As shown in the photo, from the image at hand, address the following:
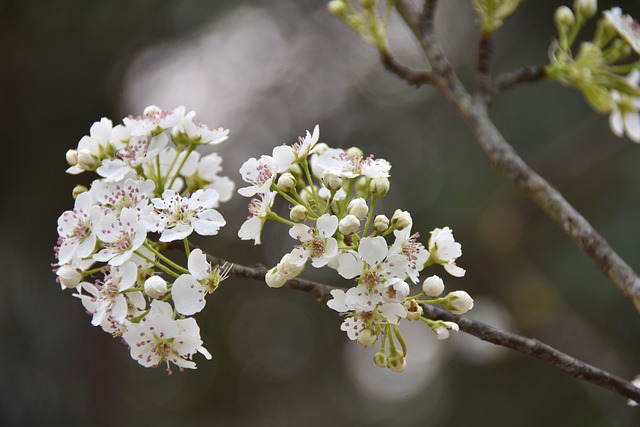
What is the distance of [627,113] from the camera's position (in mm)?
1937

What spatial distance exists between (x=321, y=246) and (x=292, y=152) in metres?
0.21

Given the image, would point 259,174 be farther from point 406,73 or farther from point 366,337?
point 406,73

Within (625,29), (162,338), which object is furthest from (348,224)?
(625,29)

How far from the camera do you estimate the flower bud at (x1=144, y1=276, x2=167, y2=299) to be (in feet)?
3.98

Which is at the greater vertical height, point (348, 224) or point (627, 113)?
point (348, 224)

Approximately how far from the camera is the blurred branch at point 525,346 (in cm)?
117

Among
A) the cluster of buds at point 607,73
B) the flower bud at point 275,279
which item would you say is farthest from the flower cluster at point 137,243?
the cluster of buds at point 607,73

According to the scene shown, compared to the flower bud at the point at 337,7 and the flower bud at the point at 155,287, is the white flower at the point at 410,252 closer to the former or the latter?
the flower bud at the point at 155,287

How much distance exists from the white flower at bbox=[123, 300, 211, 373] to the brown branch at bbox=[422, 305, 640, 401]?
16.6 inches

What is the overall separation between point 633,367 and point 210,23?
A: 12.8 feet

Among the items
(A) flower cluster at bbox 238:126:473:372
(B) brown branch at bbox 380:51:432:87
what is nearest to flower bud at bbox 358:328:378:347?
(A) flower cluster at bbox 238:126:473:372

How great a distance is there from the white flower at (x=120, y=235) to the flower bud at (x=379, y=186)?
1.33 ft

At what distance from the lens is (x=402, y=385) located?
23.3 ft

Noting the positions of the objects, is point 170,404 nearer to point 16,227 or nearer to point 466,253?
point 16,227
